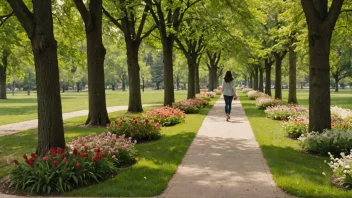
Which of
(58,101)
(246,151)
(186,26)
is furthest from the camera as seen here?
(186,26)

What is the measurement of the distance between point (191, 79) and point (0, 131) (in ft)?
53.4

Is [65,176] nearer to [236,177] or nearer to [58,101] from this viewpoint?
[58,101]

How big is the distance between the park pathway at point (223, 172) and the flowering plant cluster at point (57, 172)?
4.49ft

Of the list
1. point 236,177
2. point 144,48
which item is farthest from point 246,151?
point 144,48

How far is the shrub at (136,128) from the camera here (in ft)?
32.5

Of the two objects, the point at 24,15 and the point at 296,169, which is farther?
the point at 24,15

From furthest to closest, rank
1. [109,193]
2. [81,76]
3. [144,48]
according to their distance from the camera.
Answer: [81,76] < [144,48] < [109,193]

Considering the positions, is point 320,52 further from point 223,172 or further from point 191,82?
point 191,82

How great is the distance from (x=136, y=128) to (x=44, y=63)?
3.80 metres

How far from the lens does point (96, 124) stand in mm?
13500

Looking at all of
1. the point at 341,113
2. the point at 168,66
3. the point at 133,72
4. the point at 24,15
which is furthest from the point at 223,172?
the point at 133,72

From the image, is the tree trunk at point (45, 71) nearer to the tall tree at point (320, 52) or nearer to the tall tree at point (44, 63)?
the tall tree at point (44, 63)

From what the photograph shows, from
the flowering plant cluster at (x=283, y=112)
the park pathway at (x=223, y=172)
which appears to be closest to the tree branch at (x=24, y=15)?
the park pathway at (x=223, y=172)

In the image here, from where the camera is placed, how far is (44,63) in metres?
6.89
